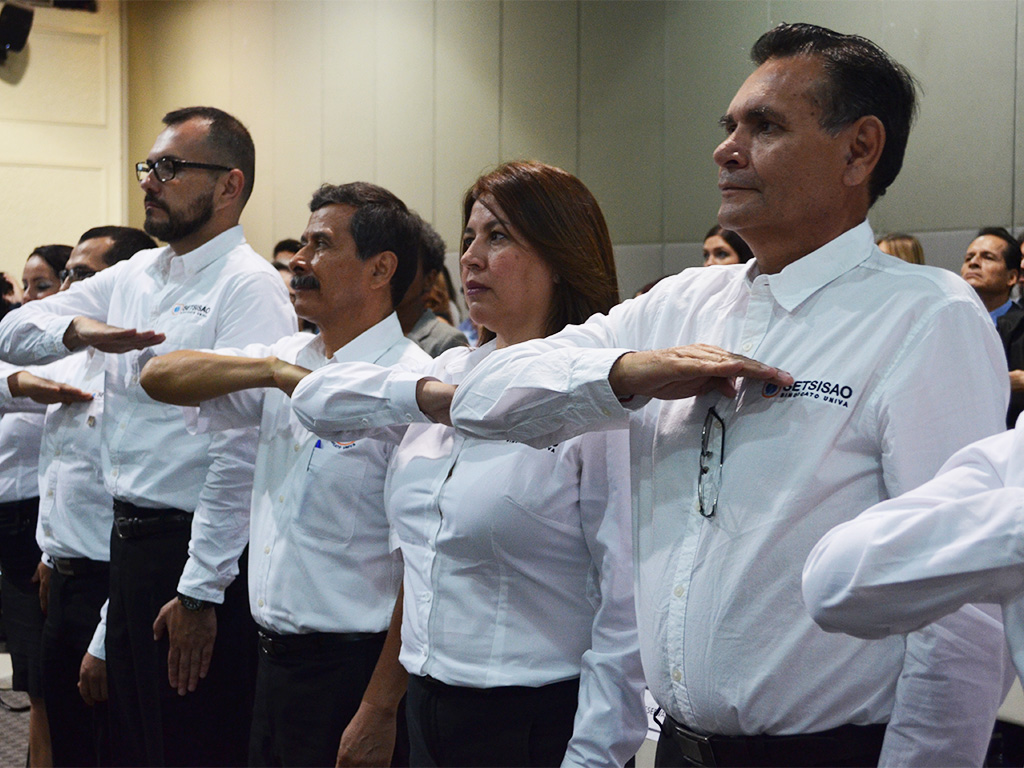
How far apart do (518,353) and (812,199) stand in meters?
0.42

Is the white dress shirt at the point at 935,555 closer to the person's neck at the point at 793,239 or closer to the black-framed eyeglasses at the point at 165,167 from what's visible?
the person's neck at the point at 793,239

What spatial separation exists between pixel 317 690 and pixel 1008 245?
130 inches

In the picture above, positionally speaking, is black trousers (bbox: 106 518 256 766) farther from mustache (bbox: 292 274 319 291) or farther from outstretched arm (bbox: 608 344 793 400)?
outstretched arm (bbox: 608 344 793 400)

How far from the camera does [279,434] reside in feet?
7.55

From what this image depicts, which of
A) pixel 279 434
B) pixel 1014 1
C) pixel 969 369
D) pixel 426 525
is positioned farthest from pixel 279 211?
pixel 969 369

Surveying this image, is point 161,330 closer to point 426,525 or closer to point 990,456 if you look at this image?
point 426,525

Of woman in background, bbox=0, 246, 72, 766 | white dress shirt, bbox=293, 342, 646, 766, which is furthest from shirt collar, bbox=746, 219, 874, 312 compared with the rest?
woman in background, bbox=0, 246, 72, 766

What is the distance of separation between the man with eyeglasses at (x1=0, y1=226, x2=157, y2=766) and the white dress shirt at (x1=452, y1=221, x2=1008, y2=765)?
2.11 meters

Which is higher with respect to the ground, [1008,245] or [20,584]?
[1008,245]

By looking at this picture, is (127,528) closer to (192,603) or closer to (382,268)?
(192,603)

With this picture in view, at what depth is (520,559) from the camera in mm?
1704

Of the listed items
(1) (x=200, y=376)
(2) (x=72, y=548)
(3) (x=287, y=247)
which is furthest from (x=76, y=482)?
(3) (x=287, y=247)

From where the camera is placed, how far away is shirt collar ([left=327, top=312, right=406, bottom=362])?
2287mm

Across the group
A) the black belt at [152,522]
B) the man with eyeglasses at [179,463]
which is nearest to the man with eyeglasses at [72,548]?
the man with eyeglasses at [179,463]
